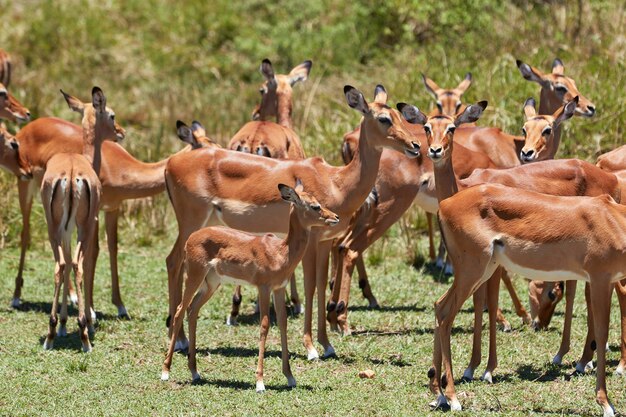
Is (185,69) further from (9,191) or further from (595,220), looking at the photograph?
(595,220)

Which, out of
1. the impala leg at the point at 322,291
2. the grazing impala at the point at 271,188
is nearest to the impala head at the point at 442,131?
the grazing impala at the point at 271,188

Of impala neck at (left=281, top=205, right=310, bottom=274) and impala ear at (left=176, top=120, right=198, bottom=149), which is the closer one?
impala neck at (left=281, top=205, right=310, bottom=274)

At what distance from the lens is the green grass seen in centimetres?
772

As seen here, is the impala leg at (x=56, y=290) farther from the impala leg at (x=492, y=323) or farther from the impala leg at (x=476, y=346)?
the impala leg at (x=492, y=323)

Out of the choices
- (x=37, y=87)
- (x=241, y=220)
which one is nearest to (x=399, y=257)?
(x=241, y=220)

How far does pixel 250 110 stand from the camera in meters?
17.4

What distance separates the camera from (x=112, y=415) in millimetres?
7488

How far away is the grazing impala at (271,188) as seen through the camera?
928 cm

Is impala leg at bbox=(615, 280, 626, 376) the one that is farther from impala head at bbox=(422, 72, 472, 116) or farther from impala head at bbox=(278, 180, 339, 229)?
impala head at bbox=(422, 72, 472, 116)

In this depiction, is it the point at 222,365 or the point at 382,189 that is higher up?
the point at 382,189

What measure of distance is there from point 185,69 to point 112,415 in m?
13.1

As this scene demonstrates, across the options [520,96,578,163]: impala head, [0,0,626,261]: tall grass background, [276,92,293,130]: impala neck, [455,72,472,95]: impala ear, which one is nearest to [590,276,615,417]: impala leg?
[520,96,578,163]: impala head

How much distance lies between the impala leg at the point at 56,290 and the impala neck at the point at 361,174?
2.26m

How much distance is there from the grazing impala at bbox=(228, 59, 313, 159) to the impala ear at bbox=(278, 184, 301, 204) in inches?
116
